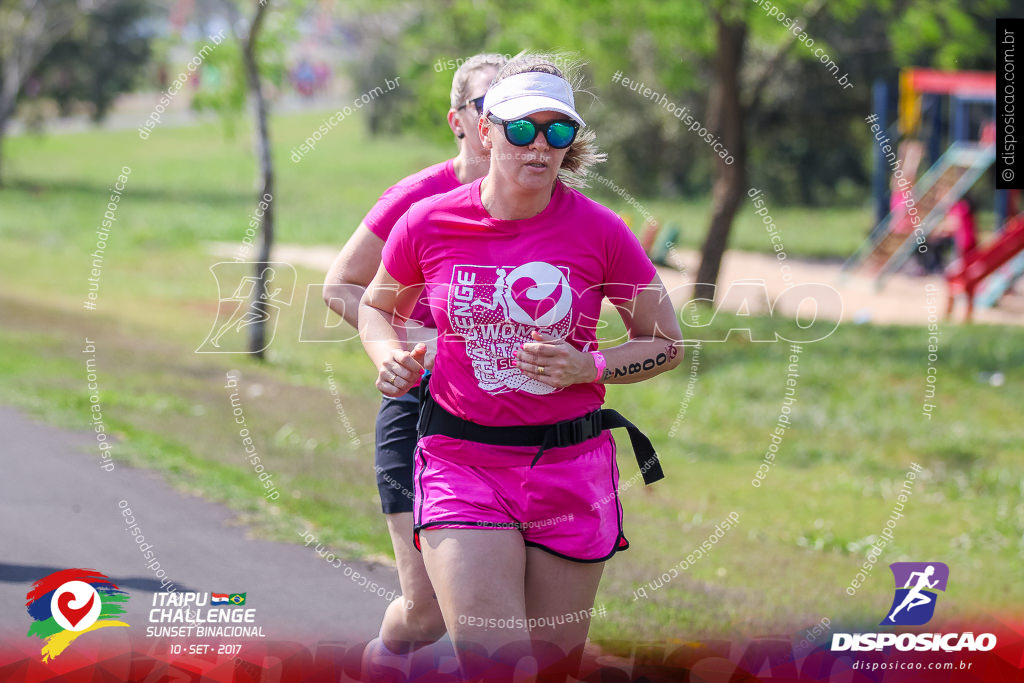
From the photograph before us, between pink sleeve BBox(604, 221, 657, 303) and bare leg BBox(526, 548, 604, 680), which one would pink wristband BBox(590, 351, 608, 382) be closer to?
pink sleeve BBox(604, 221, 657, 303)

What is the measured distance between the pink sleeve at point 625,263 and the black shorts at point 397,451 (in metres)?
0.97

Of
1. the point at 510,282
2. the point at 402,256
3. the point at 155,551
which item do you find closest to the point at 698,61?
the point at 155,551

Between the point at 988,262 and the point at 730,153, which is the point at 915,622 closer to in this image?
the point at 730,153

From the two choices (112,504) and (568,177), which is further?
(112,504)

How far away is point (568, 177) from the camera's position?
334 cm

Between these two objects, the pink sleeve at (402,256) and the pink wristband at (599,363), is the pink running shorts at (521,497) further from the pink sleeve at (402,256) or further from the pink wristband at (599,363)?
the pink sleeve at (402,256)

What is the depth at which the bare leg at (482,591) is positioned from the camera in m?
3.03

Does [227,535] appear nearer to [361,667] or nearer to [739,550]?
[361,667]

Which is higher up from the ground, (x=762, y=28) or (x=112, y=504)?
(x=762, y=28)

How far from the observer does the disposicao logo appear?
437 cm

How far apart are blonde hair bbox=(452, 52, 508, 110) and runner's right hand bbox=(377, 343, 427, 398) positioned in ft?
3.55

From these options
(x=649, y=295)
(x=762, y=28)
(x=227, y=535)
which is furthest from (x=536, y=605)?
(x=762, y=28)

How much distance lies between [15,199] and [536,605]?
95.5 feet

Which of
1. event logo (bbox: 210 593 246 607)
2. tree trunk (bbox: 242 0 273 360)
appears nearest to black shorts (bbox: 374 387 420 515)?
event logo (bbox: 210 593 246 607)
